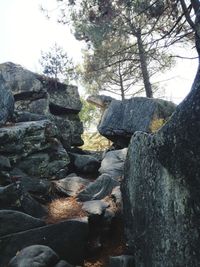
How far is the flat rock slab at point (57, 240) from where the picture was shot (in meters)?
7.58

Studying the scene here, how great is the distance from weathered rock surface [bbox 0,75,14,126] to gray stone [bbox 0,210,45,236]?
17.6ft

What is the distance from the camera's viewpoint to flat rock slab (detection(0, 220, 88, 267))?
7582mm

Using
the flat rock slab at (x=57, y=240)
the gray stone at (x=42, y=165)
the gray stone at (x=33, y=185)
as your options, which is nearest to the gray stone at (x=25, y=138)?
the gray stone at (x=42, y=165)

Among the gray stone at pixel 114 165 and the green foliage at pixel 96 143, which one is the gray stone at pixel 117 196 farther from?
the green foliage at pixel 96 143

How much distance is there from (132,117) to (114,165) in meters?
3.32

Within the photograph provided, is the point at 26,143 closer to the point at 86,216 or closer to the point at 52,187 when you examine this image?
the point at 52,187

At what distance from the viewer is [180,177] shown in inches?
177

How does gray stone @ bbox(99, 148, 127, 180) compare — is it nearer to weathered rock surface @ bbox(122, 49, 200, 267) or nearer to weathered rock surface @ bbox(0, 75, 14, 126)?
weathered rock surface @ bbox(0, 75, 14, 126)

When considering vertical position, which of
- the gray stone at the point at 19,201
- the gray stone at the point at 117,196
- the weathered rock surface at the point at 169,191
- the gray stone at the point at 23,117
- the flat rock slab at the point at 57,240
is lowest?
the flat rock slab at the point at 57,240

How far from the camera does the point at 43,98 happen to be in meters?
18.2

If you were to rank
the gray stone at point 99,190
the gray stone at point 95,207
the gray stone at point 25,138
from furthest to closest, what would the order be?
the gray stone at point 25,138 < the gray stone at point 99,190 < the gray stone at point 95,207

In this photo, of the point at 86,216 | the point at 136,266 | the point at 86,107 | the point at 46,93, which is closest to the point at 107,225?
the point at 86,216

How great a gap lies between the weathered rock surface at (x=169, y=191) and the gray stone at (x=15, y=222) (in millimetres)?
2857

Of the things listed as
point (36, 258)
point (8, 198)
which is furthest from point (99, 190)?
point (36, 258)
